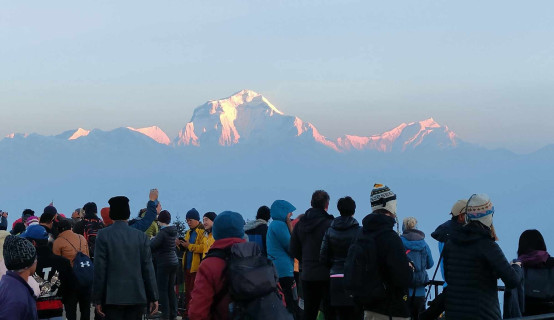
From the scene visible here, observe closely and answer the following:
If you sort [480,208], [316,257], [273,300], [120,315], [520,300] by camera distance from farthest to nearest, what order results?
[316,257], [120,315], [520,300], [480,208], [273,300]

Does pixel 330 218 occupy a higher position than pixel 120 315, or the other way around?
pixel 330 218

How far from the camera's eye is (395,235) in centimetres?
685

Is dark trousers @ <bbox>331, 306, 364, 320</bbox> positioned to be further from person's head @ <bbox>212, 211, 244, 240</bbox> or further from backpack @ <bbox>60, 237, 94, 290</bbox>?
person's head @ <bbox>212, 211, 244, 240</bbox>

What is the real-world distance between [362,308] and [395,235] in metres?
0.86

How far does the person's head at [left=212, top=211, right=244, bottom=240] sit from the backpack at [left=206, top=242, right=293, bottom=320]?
0.50ft

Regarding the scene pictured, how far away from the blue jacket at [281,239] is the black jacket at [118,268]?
302 cm

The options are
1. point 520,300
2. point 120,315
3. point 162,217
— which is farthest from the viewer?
point 162,217

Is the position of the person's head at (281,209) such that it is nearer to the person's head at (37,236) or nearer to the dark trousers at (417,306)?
the dark trousers at (417,306)

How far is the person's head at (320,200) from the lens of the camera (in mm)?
9641

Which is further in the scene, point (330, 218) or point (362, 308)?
point (330, 218)

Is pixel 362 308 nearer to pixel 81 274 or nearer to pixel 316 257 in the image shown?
pixel 316 257

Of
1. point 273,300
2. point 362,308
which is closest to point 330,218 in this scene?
point 362,308

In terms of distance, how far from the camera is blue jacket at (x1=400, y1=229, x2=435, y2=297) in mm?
10586

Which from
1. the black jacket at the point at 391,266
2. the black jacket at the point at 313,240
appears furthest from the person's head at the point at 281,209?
the black jacket at the point at 391,266
